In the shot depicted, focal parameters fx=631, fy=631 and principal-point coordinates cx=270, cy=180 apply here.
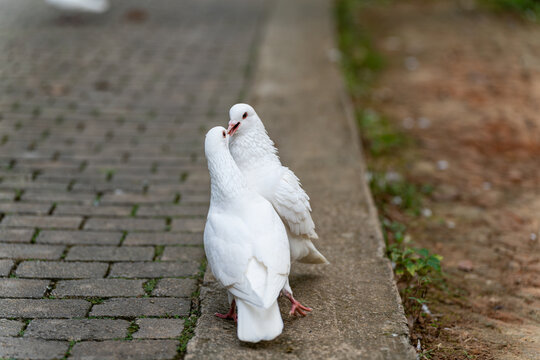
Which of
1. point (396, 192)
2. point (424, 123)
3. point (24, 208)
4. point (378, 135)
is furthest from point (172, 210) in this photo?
point (424, 123)

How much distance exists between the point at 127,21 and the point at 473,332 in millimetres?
7760

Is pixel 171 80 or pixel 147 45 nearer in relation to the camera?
pixel 171 80

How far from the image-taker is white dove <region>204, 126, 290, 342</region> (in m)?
2.53

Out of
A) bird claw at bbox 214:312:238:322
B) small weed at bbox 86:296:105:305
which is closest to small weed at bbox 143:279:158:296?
small weed at bbox 86:296:105:305

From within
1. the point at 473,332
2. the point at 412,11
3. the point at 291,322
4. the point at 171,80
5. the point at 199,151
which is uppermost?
the point at 291,322

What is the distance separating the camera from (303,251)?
313 centimetres

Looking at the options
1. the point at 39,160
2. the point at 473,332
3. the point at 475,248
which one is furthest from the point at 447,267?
the point at 39,160

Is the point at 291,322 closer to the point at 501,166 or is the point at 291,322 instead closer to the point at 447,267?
the point at 447,267

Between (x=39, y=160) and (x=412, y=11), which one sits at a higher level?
(x=39, y=160)

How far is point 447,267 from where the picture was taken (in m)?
3.80

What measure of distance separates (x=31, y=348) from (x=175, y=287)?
2.58 ft

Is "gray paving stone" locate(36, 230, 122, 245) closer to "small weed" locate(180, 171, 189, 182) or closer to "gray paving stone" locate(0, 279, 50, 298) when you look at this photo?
"gray paving stone" locate(0, 279, 50, 298)

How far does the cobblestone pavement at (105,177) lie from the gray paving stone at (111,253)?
0.01m

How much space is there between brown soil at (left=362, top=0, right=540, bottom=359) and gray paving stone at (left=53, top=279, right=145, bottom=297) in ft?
4.63
